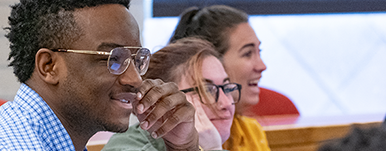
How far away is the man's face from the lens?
2.55 feet

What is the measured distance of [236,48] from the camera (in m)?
1.52

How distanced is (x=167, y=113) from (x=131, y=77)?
0.15m

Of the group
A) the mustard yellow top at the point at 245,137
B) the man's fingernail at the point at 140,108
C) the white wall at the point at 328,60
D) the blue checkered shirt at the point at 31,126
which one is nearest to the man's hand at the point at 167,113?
the man's fingernail at the point at 140,108

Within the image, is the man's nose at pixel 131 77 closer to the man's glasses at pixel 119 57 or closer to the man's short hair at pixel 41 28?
the man's glasses at pixel 119 57

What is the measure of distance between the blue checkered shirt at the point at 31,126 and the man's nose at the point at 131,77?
0.15 m

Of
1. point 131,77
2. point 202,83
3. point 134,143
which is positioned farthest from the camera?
point 202,83

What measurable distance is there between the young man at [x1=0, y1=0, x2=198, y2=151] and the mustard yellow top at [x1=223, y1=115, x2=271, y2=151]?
0.73 m

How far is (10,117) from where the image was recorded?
0.73 meters

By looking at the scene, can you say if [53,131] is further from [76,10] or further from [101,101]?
[76,10]

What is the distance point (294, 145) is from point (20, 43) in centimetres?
138

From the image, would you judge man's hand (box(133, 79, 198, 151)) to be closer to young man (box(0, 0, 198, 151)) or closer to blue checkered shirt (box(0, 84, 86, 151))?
young man (box(0, 0, 198, 151))

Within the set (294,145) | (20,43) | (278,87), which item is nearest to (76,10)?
(20,43)

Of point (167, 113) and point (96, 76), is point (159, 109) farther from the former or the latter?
point (96, 76)

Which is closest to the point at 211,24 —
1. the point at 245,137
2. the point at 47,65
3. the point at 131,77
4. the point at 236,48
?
the point at 236,48
